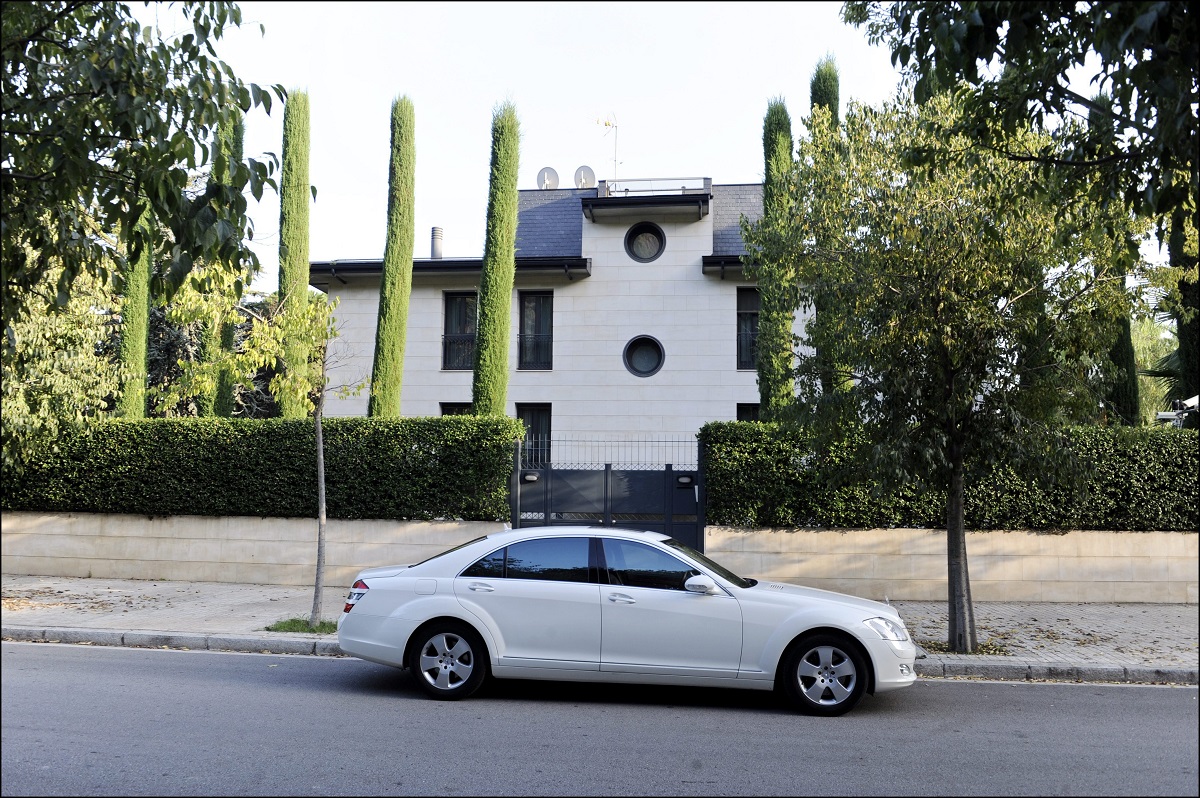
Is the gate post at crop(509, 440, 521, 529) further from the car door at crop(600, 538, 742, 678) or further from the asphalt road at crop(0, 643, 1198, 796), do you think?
the car door at crop(600, 538, 742, 678)

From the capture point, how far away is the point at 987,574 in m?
14.0

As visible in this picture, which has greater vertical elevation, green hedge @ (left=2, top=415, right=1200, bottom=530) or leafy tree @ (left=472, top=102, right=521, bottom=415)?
leafy tree @ (left=472, top=102, right=521, bottom=415)

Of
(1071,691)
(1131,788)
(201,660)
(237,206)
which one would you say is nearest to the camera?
(1131,788)

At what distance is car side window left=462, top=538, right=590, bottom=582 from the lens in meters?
7.98

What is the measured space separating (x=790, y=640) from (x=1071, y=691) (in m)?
3.46

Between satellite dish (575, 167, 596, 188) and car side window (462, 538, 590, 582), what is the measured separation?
1973 cm

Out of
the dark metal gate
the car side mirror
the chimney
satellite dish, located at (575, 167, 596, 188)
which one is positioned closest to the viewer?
the car side mirror

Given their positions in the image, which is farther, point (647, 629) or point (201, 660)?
point (201, 660)

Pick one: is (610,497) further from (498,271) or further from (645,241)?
(645,241)

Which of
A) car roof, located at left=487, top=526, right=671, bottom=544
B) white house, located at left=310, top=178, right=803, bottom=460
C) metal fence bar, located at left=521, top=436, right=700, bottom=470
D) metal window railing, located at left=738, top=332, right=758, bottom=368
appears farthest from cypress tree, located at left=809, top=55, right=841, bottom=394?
car roof, located at left=487, top=526, right=671, bottom=544

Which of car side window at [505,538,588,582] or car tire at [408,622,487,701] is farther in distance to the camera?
car side window at [505,538,588,582]

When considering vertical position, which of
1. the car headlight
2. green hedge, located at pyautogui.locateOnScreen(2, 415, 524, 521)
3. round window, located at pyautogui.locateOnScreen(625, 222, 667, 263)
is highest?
round window, located at pyautogui.locateOnScreen(625, 222, 667, 263)

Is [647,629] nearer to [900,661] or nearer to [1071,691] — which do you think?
[900,661]

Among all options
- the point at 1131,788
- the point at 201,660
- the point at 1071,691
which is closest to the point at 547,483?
the point at 201,660
